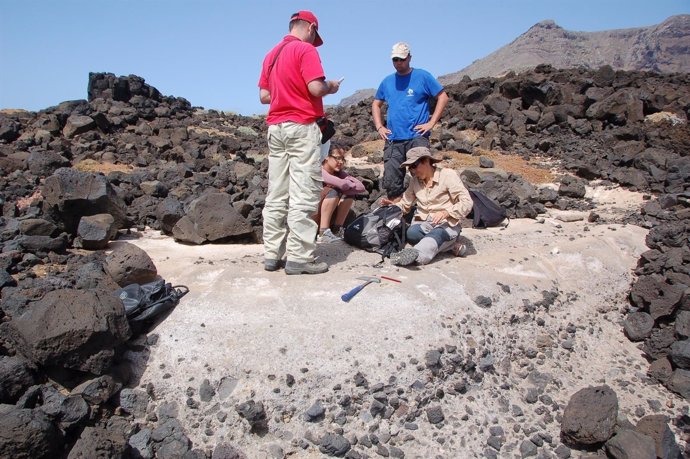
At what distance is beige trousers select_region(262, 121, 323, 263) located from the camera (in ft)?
14.6

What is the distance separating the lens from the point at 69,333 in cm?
342

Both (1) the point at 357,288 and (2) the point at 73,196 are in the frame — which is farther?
(2) the point at 73,196

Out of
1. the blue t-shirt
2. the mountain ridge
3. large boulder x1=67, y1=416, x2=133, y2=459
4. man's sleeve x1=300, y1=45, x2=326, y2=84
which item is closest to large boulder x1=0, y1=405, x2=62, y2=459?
Answer: large boulder x1=67, y1=416, x2=133, y2=459

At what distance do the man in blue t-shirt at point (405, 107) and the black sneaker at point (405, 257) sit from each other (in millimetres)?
1229

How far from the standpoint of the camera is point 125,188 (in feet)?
28.0

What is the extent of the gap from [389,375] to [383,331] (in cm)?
35

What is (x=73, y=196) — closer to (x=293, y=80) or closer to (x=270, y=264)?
(x=270, y=264)

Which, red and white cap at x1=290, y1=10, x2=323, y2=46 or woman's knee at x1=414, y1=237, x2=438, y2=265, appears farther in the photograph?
woman's knee at x1=414, y1=237, x2=438, y2=265

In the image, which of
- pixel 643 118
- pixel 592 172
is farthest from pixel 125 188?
pixel 643 118

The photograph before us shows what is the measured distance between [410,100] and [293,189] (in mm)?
2041

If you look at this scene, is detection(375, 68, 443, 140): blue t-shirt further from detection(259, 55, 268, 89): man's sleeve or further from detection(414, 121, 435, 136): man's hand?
detection(259, 55, 268, 89): man's sleeve

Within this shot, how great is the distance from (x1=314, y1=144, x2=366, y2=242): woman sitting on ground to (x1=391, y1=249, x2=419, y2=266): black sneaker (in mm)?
1023

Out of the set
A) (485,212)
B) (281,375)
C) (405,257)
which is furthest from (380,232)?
(281,375)

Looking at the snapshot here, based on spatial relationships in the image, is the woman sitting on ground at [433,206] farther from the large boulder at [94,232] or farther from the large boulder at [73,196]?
the large boulder at [73,196]
